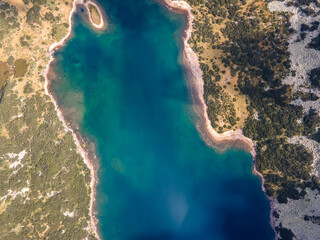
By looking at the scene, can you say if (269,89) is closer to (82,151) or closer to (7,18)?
(82,151)

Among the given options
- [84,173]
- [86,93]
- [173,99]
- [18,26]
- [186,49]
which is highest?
[18,26]

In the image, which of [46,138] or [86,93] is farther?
[86,93]

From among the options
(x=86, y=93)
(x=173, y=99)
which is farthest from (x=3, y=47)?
(x=173, y=99)

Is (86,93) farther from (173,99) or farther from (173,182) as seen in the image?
(173,182)

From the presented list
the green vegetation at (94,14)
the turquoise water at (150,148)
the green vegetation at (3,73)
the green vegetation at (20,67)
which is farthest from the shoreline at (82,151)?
the green vegetation at (94,14)

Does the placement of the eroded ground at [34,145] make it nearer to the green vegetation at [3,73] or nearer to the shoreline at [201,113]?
the green vegetation at [3,73]

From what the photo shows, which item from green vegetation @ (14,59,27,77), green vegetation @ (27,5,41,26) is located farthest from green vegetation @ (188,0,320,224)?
green vegetation @ (14,59,27,77)
